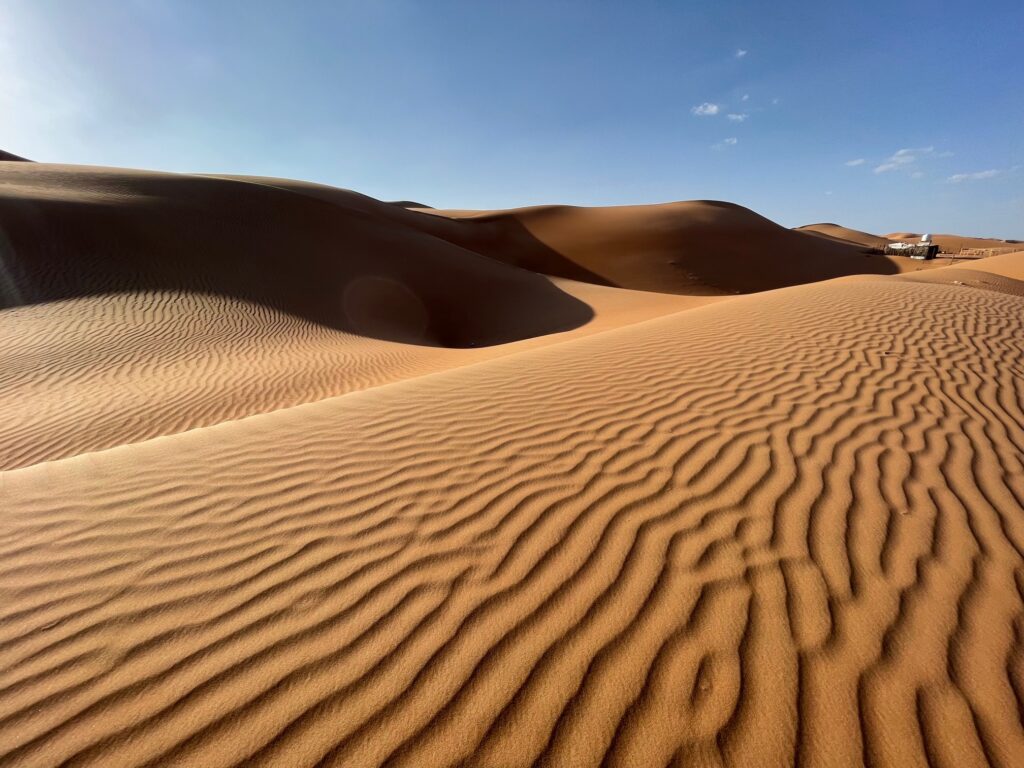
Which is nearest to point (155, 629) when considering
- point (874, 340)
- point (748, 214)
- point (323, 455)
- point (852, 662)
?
point (323, 455)

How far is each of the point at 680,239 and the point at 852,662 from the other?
36524 mm

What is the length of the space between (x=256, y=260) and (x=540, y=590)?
609 inches

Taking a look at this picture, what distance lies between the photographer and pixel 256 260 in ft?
47.7

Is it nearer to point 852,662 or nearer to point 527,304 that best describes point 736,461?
point 852,662

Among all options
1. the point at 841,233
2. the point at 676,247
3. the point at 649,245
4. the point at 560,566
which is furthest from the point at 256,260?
the point at 841,233

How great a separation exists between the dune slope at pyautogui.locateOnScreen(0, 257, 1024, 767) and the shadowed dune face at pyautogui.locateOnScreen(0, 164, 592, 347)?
9.78 meters

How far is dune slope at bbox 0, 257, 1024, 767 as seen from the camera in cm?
152

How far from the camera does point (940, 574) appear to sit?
207 cm

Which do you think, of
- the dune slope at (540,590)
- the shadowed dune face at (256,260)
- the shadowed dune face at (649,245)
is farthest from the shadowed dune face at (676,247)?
the dune slope at (540,590)

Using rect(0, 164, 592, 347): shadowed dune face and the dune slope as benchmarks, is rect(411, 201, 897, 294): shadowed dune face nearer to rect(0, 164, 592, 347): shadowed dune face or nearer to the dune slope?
rect(0, 164, 592, 347): shadowed dune face

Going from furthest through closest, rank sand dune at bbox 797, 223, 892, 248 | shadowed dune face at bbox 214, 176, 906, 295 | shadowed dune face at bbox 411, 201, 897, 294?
1. sand dune at bbox 797, 223, 892, 248
2. shadowed dune face at bbox 411, 201, 897, 294
3. shadowed dune face at bbox 214, 176, 906, 295

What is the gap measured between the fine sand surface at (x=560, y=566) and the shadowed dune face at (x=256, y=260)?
7205 mm

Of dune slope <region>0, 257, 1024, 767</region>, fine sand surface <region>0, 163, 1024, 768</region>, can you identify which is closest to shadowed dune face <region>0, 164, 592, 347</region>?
fine sand surface <region>0, 163, 1024, 768</region>

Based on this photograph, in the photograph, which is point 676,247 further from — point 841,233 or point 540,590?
point 841,233
